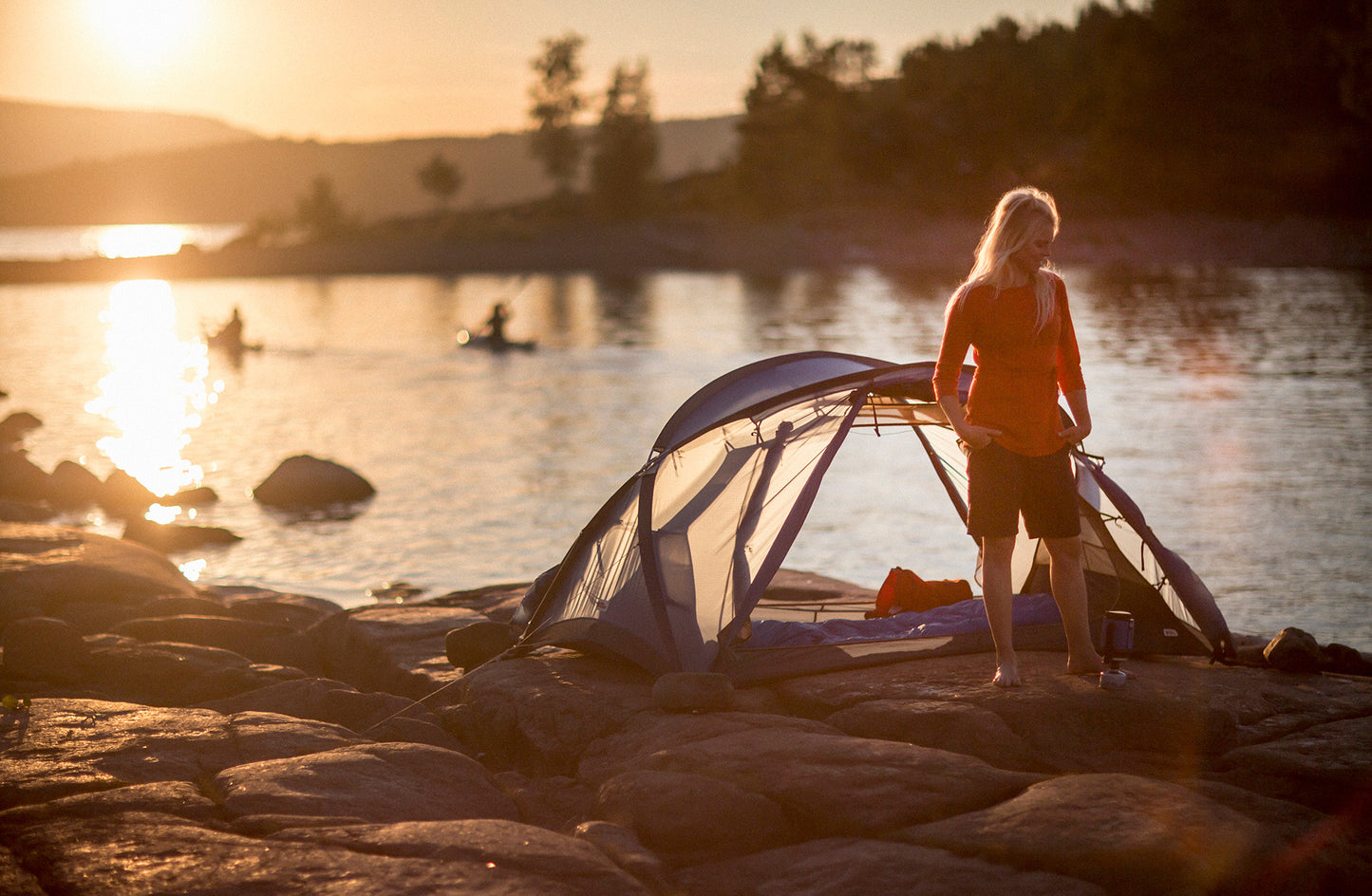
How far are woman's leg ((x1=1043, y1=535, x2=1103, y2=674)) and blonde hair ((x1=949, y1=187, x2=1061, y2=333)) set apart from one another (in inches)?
44.0

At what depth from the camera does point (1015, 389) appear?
593 centimetres

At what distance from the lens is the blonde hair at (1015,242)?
573 centimetres

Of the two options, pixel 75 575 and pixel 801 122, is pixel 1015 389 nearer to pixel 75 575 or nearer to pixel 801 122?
pixel 75 575

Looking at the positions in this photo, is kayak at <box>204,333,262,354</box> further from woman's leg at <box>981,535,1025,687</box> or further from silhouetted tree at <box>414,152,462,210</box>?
silhouetted tree at <box>414,152,462,210</box>

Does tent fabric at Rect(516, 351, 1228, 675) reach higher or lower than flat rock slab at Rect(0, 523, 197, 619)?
higher

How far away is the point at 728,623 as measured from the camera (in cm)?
706

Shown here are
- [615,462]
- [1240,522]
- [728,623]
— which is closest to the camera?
[728,623]

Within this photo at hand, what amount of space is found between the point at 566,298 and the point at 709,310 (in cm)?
1319

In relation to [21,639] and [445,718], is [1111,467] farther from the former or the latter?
[21,639]

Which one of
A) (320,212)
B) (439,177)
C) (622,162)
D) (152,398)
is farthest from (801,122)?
(152,398)

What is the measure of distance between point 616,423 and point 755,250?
205 ft

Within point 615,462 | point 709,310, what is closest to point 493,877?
point 615,462

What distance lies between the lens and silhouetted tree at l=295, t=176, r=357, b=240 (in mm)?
101438

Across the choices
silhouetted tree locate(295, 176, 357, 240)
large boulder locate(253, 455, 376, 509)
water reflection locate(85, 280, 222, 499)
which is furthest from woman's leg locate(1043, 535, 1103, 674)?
silhouetted tree locate(295, 176, 357, 240)
